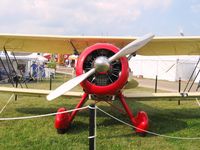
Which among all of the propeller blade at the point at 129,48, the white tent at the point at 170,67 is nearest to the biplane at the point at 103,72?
the propeller blade at the point at 129,48

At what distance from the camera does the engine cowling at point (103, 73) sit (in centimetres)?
619

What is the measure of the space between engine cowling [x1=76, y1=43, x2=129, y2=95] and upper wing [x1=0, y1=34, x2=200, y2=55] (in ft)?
4.19

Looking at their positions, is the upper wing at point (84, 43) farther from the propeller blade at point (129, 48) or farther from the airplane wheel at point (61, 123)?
the airplane wheel at point (61, 123)

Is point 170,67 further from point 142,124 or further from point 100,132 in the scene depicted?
point 100,132

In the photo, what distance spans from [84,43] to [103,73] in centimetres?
258

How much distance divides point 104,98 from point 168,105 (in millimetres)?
4996

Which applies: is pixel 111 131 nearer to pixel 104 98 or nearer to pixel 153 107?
pixel 104 98

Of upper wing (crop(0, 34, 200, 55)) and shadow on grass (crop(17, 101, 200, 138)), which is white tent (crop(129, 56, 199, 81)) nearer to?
shadow on grass (crop(17, 101, 200, 138))

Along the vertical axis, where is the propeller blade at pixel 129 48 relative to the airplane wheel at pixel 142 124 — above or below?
above

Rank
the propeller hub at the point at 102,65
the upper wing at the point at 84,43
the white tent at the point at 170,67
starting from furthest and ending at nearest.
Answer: the white tent at the point at 170,67 → the upper wing at the point at 84,43 → the propeller hub at the point at 102,65

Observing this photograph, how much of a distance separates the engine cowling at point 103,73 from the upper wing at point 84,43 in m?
1.28

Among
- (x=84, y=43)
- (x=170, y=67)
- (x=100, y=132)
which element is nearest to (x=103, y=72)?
(x=100, y=132)

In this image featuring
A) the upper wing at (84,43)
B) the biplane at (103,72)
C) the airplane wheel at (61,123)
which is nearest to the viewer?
the biplane at (103,72)

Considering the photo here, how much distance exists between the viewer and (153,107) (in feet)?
34.3
